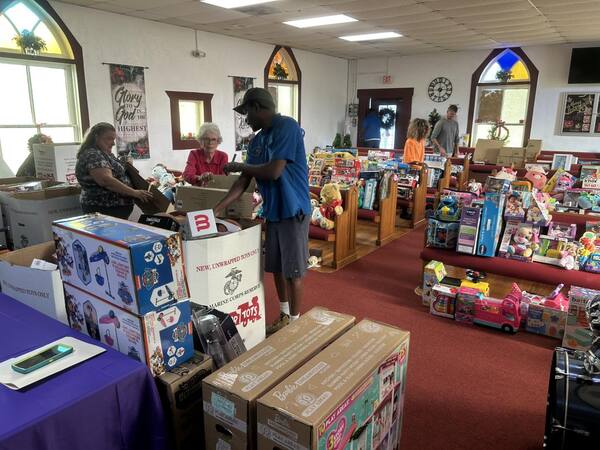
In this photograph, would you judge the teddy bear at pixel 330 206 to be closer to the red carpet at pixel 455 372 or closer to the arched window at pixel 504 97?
the red carpet at pixel 455 372

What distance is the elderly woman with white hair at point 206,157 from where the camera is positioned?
3.74m

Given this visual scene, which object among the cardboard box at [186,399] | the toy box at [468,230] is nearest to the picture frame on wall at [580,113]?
the toy box at [468,230]

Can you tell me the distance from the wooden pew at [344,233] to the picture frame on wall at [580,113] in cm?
642

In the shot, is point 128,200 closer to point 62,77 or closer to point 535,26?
point 62,77

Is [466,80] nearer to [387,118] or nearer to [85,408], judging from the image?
[387,118]

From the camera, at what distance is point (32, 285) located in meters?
1.57

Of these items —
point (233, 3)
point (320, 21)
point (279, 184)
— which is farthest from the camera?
point (320, 21)

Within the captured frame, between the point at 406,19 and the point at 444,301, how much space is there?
4.69 metres

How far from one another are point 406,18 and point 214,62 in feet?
10.9

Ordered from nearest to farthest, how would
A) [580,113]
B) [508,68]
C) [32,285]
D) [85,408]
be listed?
[85,408], [32,285], [580,113], [508,68]

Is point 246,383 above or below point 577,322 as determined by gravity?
above

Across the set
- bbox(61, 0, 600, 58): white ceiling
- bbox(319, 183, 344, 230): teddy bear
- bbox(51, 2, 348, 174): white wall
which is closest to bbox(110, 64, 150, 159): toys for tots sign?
bbox(51, 2, 348, 174): white wall

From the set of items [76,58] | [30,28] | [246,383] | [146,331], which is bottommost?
[246,383]

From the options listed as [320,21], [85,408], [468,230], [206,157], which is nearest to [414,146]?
[320,21]
